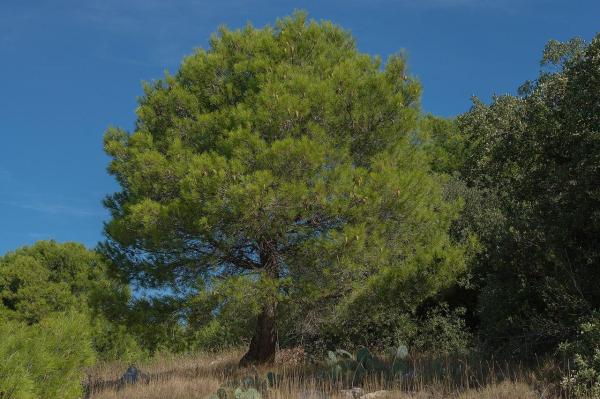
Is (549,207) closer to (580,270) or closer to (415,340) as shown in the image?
(580,270)

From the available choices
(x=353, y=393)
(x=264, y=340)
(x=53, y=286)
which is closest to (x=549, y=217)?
(x=353, y=393)

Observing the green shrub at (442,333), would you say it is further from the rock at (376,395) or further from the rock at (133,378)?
the rock at (133,378)

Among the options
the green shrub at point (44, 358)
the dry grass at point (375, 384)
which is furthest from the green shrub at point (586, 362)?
the green shrub at point (44, 358)

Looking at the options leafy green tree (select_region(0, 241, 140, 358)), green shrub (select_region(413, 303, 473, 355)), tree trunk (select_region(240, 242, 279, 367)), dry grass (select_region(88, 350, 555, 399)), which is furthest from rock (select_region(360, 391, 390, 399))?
leafy green tree (select_region(0, 241, 140, 358))

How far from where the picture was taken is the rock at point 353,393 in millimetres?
8734

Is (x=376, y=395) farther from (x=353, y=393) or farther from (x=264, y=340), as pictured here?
(x=264, y=340)

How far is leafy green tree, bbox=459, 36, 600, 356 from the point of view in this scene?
895 centimetres

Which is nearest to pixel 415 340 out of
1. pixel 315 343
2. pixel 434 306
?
pixel 434 306

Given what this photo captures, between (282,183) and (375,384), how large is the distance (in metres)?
3.75

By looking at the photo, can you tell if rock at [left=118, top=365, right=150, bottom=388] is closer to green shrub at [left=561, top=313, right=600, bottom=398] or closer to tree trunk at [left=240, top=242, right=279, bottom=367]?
tree trunk at [left=240, top=242, right=279, bottom=367]

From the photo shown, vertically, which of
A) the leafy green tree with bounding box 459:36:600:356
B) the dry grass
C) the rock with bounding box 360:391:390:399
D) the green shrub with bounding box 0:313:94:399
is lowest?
the rock with bounding box 360:391:390:399

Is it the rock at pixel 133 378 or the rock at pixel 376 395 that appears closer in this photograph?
the rock at pixel 376 395

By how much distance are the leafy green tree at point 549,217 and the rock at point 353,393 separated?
2842 millimetres

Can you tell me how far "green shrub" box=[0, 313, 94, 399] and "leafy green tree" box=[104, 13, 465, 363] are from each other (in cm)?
304
